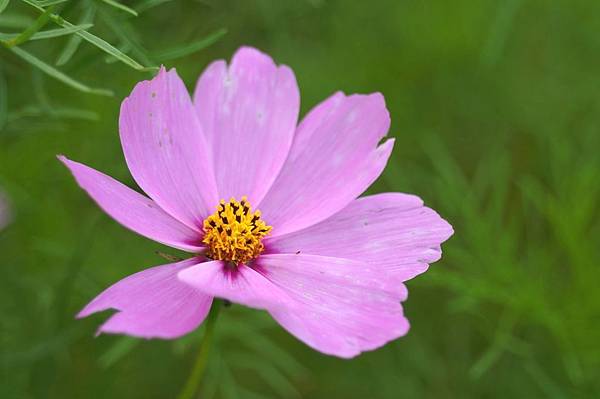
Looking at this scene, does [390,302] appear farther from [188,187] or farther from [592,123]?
[592,123]

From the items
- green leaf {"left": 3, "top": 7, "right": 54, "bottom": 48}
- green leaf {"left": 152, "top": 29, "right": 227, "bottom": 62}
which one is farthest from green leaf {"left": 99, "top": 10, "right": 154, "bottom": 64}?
green leaf {"left": 3, "top": 7, "right": 54, "bottom": 48}

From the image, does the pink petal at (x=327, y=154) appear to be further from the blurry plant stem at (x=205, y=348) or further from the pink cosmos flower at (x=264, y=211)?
the blurry plant stem at (x=205, y=348)

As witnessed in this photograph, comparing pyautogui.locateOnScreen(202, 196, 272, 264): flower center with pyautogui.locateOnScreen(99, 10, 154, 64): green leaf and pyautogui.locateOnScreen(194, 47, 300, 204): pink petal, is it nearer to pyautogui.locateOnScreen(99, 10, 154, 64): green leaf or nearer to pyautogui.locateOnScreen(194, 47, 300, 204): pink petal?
pyautogui.locateOnScreen(194, 47, 300, 204): pink petal

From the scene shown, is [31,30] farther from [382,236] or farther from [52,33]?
[382,236]

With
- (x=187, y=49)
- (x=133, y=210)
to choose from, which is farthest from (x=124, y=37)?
Result: (x=133, y=210)

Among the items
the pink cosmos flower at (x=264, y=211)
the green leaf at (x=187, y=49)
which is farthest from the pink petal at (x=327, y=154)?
the green leaf at (x=187, y=49)

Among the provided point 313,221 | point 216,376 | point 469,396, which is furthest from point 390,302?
point 469,396
